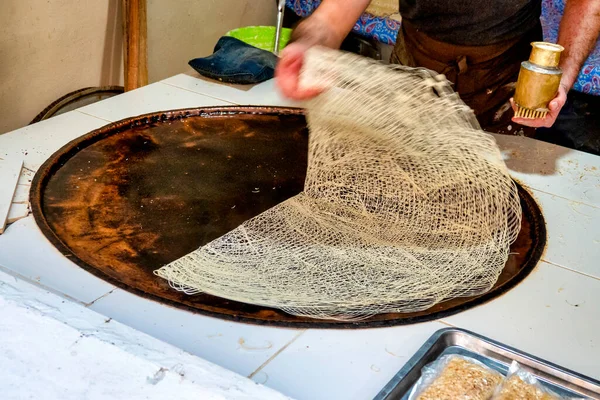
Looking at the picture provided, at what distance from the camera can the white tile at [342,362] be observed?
0.95 meters

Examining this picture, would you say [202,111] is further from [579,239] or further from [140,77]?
[579,239]

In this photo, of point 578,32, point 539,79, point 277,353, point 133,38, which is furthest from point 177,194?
point 133,38

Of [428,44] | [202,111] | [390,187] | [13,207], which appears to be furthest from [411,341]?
[428,44]

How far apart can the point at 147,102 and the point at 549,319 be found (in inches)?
49.0

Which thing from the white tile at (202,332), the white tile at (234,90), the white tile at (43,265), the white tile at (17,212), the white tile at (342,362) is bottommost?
the white tile at (342,362)

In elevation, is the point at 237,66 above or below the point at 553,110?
below

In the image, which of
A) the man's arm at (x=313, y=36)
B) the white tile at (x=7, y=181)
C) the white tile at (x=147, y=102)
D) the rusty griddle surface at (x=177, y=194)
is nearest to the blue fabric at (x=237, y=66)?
the white tile at (x=147, y=102)

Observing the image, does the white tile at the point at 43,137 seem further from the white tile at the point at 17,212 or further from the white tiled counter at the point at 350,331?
the white tile at the point at 17,212

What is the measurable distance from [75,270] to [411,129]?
66 centimetres

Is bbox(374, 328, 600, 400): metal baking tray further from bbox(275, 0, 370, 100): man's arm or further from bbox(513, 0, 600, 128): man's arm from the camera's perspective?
bbox(513, 0, 600, 128): man's arm

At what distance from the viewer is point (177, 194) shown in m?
1.45

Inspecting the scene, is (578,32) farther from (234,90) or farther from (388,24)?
(388,24)

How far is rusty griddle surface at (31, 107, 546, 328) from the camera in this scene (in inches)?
45.3

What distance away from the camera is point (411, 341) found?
41.8 inches
